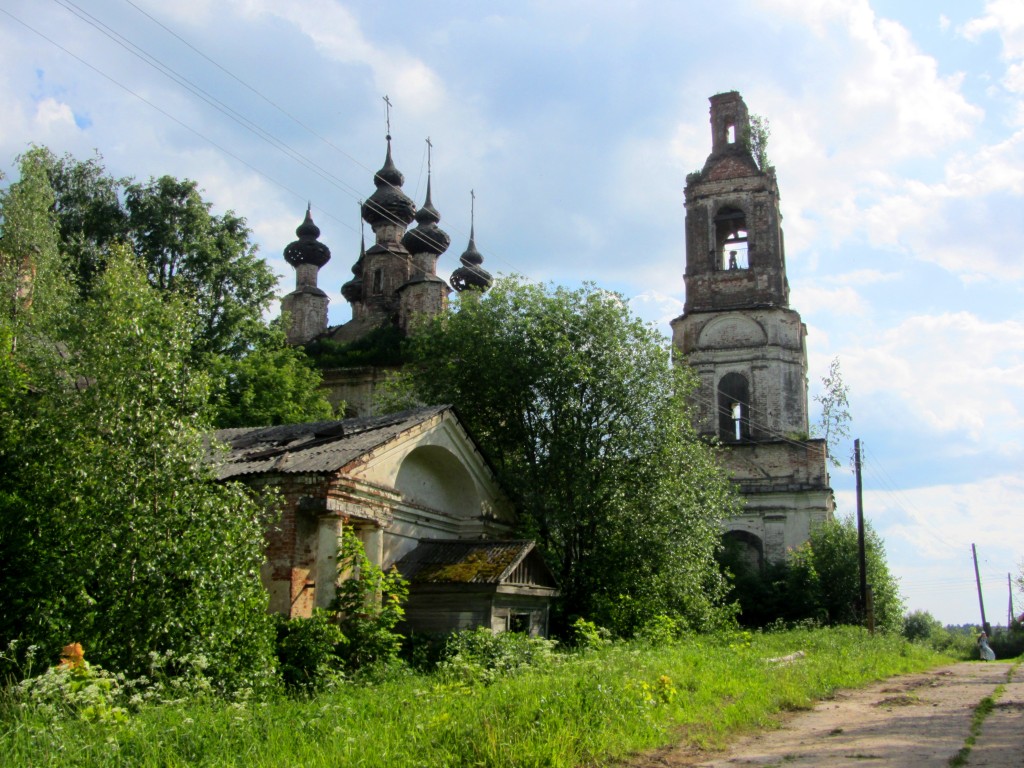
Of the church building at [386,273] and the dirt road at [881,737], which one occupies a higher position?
the church building at [386,273]

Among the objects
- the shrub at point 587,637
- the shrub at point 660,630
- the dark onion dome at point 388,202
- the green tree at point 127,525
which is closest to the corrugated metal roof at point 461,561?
the shrub at point 587,637

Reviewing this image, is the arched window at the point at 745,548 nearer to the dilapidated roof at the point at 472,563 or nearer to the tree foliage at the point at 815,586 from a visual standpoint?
the tree foliage at the point at 815,586

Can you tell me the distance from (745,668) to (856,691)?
5.88 ft

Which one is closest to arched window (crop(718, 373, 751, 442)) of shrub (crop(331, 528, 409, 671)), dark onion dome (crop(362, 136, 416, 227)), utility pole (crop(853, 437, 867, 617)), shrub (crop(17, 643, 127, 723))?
utility pole (crop(853, 437, 867, 617))

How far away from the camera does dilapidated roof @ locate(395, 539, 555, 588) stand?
13.8 metres

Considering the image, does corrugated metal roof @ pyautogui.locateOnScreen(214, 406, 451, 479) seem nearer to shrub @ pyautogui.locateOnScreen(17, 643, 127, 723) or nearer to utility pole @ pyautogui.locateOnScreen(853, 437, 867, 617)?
shrub @ pyautogui.locateOnScreen(17, 643, 127, 723)

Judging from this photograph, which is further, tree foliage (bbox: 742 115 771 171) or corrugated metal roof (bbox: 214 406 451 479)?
tree foliage (bbox: 742 115 771 171)

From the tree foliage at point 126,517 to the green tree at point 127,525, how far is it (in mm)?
14

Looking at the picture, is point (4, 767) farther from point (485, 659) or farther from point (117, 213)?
point (117, 213)

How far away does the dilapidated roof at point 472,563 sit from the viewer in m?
13.8

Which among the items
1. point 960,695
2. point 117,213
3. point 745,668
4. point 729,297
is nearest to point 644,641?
point 745,668

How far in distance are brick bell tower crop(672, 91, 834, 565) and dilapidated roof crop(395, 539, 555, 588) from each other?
1669 centimetres

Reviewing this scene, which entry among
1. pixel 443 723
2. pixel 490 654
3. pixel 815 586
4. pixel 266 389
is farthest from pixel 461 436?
pixel 815 586

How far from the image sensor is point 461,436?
1606cm
